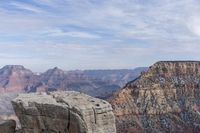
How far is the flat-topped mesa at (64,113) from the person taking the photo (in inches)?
973

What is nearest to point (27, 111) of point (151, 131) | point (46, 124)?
point (46, 124)

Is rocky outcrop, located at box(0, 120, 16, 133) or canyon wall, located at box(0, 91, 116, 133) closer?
canyon wall, located at box(0, 91, 116, 133)

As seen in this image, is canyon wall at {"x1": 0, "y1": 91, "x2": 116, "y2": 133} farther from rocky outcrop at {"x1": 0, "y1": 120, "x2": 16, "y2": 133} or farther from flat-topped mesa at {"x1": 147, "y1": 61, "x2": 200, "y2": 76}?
flat-topped mesa at {"x1": 147, "y1": 61, "x2": 200, "y2": 76}

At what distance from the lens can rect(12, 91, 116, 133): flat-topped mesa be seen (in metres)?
24.7

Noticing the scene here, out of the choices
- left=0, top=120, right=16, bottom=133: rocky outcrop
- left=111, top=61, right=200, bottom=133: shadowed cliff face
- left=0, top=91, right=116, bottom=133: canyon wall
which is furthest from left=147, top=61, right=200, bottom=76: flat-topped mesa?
left=0, top=91, right=116, bottom=133: canyon wall

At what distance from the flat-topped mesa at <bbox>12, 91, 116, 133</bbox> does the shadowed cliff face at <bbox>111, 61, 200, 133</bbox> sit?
79360mm

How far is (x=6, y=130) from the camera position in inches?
1158

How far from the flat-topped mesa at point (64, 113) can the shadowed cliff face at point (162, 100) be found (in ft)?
260

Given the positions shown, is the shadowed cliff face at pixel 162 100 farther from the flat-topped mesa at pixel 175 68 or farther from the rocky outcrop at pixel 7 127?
the rocky outcrop at pixel 7 127

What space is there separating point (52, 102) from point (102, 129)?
375 cm

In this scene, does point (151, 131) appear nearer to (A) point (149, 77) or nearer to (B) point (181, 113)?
(B) point (181, 113)

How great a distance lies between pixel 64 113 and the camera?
25.5 metres

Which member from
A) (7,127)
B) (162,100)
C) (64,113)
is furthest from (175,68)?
(64,113)

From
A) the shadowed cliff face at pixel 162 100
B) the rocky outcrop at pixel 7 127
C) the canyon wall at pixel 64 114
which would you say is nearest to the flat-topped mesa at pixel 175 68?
the shadowed cliff face at pixel 162 100
